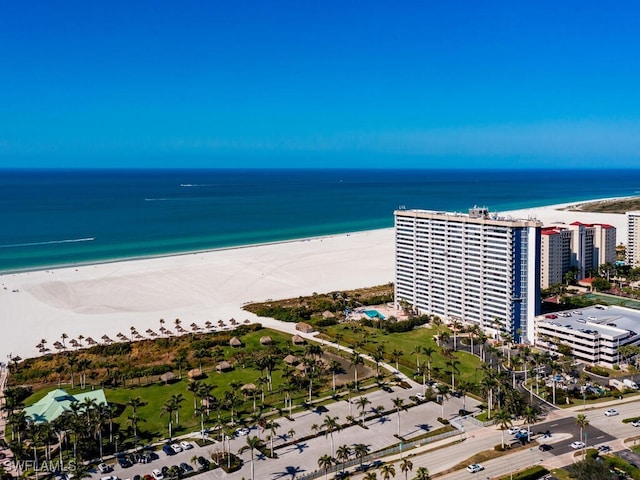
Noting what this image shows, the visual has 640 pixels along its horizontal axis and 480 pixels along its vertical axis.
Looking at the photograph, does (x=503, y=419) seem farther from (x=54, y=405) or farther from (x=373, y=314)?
(x=373, y=314)

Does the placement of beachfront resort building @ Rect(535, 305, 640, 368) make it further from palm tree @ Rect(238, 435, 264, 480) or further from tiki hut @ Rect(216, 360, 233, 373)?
palm tree @ Rect(238, 435, 264, 480)

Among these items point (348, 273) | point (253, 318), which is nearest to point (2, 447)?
point (253, 318)

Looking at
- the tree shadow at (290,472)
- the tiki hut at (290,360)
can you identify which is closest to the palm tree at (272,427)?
the tree shadow at (290,472)

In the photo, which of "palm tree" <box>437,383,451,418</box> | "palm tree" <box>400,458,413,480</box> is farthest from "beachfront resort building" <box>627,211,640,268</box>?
"palm tree" <box>400,458,413,480</box>

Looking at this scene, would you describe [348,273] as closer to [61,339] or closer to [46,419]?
[61,339]

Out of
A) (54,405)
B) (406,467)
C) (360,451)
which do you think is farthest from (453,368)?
(54,405)
